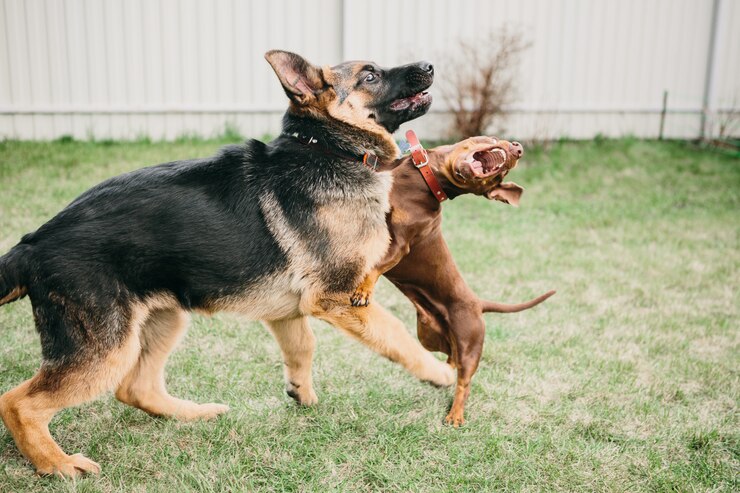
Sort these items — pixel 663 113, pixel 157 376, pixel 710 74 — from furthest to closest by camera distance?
pixel 663 113
pixel 710 74
pixel 157 376

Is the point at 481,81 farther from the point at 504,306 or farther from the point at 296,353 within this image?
the point at 296,353

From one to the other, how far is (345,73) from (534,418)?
2249 millimetres

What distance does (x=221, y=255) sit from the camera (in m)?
3.16

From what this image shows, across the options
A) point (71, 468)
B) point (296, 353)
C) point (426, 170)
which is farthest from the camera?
point (296, 353)

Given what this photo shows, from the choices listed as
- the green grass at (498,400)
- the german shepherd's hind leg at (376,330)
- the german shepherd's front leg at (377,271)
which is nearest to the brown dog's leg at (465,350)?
the green grass at (498,400)

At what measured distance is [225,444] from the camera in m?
3.37

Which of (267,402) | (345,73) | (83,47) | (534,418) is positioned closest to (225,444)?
(267,402)

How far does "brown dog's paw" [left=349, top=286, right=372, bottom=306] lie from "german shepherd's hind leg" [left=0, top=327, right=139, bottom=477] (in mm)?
1047

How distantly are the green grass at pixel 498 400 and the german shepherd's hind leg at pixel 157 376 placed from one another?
0.12m

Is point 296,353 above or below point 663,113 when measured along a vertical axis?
below

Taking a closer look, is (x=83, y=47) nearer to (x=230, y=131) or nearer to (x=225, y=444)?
(x=230, y=131)

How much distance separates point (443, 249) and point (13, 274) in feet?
6.98

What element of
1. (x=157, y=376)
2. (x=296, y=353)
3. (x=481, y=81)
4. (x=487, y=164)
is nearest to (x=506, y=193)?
(x=487, y=164)

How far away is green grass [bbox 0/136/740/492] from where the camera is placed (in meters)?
3.16
